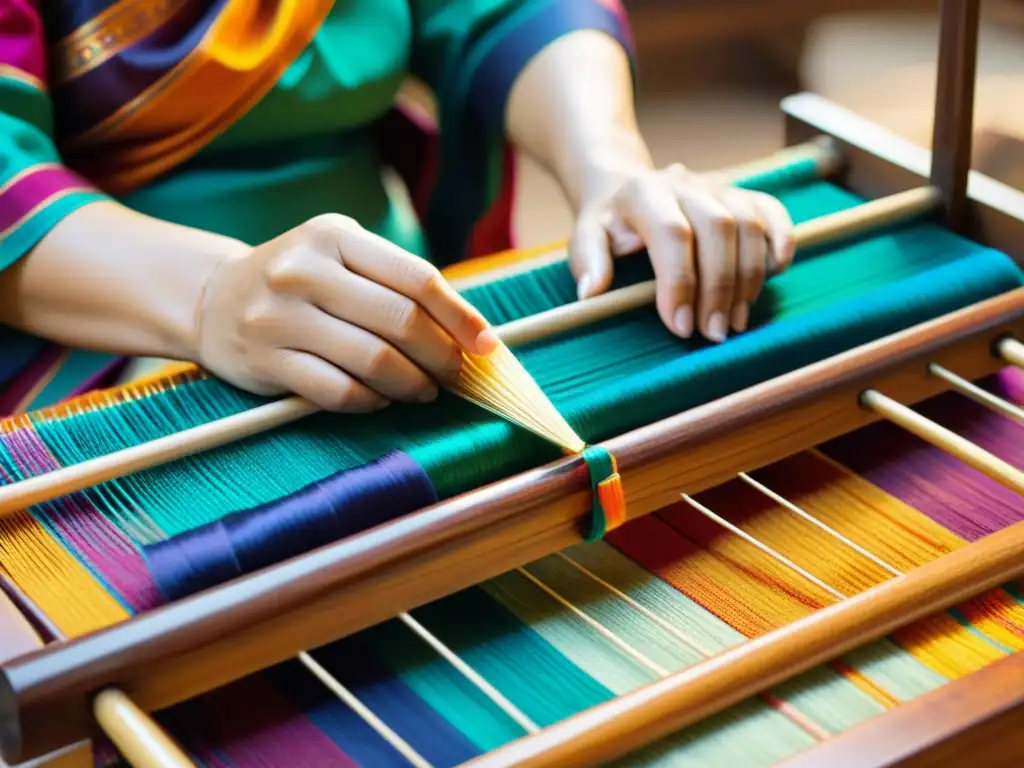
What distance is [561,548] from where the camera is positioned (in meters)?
0.64

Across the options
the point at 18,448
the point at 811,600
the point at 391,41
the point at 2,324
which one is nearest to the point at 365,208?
the point at 391,41

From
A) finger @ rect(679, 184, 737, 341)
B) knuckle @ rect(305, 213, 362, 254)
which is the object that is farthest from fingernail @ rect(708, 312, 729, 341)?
knuckle @ rect(305, 213, 362, 254)

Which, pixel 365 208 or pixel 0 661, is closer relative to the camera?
pixel 0 661

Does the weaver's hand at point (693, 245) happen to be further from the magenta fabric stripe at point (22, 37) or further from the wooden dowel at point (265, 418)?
the magenta fabric stripe at point (22, 37)

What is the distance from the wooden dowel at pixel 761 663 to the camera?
50 centimetres

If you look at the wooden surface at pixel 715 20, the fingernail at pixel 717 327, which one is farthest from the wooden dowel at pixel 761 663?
A: the wooden surface at pixel 715 20

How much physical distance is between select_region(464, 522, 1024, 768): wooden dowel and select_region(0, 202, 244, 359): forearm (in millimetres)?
413

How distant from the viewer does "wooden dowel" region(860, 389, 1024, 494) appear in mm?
651

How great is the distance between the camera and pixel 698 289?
2.60 ft

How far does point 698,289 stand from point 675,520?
167 mm

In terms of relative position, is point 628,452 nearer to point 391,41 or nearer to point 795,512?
point 795,512

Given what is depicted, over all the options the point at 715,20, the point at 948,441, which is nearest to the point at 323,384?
the point at 948,441

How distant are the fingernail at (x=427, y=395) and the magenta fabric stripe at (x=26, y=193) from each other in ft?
1.07

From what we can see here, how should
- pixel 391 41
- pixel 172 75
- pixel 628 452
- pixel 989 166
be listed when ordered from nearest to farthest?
1. pixel 628 452
2. pixel 172 75
3. pixel 391 41
4. pixel 989 166
